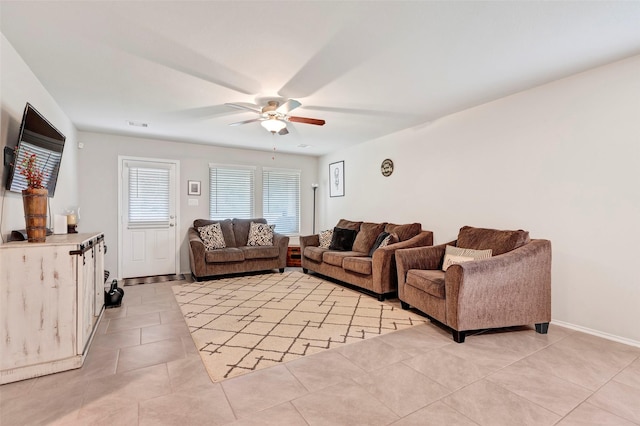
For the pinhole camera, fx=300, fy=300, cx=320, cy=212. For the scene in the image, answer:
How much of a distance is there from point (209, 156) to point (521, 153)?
501 centimetres

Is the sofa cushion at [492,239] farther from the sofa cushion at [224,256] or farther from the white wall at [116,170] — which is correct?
the white wall at [116,170]

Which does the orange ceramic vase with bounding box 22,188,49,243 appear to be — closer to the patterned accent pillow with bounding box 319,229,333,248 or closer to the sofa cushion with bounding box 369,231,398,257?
the sofa cushion with bounding box 369,231,398,257

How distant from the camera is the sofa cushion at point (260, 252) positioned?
16.5 ft

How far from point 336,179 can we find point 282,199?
1.26 meters

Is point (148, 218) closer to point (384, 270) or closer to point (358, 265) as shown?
point (358, 265)

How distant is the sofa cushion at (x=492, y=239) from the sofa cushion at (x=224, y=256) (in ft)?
10.8

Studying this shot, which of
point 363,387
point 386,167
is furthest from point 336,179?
point 363,387

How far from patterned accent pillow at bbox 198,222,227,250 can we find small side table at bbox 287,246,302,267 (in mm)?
1278

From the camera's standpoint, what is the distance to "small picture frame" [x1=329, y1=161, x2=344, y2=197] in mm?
6242

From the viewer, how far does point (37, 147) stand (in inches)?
99.5

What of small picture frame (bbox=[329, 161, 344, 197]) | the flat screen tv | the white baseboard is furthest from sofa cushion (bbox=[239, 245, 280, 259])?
the white baseboard

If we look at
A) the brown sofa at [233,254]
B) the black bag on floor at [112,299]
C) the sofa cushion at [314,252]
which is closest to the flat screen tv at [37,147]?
the black bag on floor at [112,299]

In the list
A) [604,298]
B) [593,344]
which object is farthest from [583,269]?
[593,344]

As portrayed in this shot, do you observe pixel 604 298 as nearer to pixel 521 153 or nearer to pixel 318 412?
pixel 521 153
